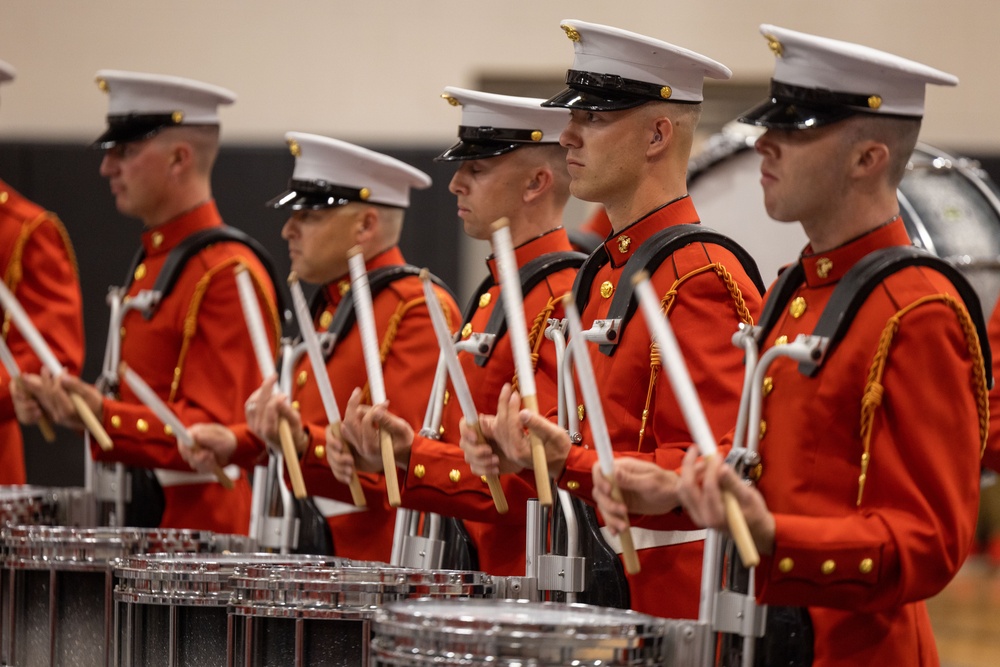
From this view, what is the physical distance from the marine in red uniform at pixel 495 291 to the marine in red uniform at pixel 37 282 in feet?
5.68

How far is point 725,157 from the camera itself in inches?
175

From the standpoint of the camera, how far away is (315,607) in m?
2.31

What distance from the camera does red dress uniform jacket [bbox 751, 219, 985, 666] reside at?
2057mm

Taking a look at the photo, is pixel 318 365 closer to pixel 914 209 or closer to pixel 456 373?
pixel 456 373

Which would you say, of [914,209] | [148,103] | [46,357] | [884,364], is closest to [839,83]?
[884,364]

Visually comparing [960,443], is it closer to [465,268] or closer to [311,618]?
[311,618]

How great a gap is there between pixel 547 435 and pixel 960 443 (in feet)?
1.99

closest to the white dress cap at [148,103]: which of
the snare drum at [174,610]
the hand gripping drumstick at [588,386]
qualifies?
the snare drum at [174,610]

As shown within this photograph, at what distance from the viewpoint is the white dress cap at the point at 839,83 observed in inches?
87.3

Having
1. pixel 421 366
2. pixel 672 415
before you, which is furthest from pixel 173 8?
pixel 672 415

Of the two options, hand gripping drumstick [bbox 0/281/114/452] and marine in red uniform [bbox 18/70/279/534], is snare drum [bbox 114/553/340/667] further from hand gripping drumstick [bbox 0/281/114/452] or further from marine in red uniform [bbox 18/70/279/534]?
marine in red uniform [bbox 18/70/279/534]

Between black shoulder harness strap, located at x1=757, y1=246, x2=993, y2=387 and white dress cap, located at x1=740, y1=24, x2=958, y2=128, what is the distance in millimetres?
207

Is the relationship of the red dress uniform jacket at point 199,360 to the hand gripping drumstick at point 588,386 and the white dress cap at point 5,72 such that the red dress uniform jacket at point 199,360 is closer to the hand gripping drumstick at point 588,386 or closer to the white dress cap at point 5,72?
the white dress cap at point 5,72

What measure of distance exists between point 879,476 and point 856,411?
97mm
